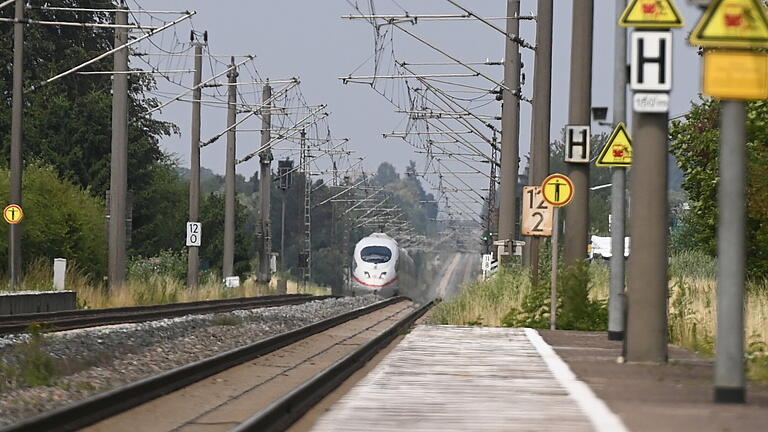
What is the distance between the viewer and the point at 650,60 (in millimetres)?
17406

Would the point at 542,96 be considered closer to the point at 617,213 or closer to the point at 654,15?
the point at 617,213

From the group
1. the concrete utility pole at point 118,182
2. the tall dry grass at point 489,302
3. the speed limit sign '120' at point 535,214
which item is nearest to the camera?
the speed limit sign '120' at point 535,214

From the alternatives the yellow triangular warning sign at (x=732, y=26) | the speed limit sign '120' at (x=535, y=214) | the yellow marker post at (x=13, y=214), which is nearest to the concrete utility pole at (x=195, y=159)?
the yellow marker post at (x=13, y=214)

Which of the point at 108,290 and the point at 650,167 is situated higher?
the point at 650,167

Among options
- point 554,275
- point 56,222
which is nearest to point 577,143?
point 554,275

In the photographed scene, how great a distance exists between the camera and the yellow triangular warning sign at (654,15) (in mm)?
17688

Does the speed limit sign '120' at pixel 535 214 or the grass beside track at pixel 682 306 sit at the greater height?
the speed limit sign '120' at pixel 535 214

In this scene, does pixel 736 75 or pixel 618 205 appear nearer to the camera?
pixel 736 75

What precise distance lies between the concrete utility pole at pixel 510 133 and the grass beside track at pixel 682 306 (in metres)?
3.38

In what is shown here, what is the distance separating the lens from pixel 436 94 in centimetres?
5028

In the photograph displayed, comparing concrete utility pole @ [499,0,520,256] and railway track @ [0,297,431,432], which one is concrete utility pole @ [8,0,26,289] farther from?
railway track @ [0,297,431,432]

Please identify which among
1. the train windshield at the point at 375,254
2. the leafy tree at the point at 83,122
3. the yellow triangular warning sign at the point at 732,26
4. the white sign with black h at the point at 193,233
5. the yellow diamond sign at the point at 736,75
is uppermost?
the leafy tree at the point at 83,122

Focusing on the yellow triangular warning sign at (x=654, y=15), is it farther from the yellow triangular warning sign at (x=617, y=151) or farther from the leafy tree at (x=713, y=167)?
the leafy tree at (x=713, y=167)

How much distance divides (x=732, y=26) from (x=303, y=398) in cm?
518
